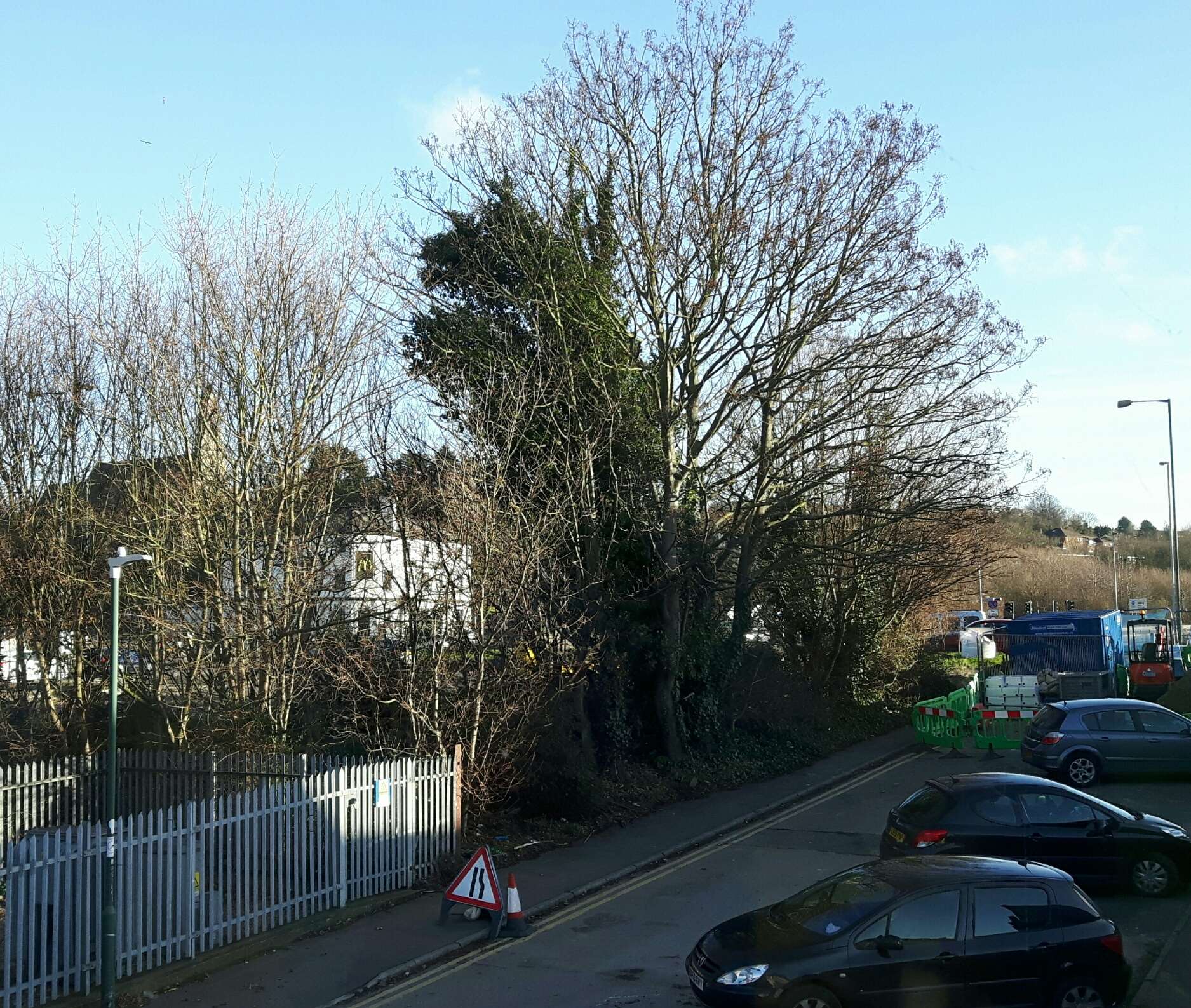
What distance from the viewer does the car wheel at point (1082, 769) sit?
1938 centimetres

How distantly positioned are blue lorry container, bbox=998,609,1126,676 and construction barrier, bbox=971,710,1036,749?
14.9 feet

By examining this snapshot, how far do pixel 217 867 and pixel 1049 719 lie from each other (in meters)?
15.6

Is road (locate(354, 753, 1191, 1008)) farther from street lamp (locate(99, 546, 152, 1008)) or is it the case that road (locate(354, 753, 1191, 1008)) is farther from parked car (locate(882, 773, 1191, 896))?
street lamp (locate(99, 546, 152, 1008))

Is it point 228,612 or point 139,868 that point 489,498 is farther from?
point 139,868

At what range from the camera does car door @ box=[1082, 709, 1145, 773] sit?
19.3m

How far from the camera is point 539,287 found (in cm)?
1977

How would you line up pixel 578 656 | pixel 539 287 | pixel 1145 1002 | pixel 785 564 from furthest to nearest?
pixel 785 564
pixel 539 287
pixel 578 656
pixel 1145 1002

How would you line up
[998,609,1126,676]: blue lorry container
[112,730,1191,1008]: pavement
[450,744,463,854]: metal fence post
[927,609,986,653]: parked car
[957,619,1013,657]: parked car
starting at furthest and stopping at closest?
[957,619,1013,657]: parked car < [927,609,986,653]: parked car < [998,609,1126,676]: blue lorry container < [450,744,463,854]: metal fence post < [112,730,1191,1008]: pavement

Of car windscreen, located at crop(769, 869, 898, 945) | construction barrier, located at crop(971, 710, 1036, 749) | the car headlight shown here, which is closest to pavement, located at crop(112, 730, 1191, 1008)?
the car headlight

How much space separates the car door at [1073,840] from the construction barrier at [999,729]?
13026 mm

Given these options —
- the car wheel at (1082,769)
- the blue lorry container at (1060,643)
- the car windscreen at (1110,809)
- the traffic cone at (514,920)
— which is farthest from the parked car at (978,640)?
the traffic cone at (514,920)

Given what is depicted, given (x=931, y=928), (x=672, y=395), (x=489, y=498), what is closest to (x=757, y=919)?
(x=931, y=928)

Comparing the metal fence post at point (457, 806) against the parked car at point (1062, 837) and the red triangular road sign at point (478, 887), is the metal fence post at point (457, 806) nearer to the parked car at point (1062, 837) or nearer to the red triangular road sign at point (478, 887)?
the red triangular road sign at point (478, 887)

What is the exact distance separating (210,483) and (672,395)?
28.7 ft
